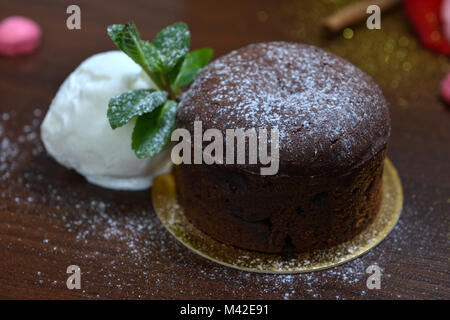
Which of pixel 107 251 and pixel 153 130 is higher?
pixel 153 130

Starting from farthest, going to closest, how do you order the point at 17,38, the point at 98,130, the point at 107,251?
the point at 17,38
the point at 98,130
the point at 107,251

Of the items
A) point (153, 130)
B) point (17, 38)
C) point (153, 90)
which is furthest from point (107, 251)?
point (17, 38)

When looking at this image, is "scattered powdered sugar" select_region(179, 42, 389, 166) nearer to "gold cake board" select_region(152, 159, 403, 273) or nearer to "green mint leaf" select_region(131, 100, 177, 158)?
"green mint leaf" select_region(131, 100, 177, 158)

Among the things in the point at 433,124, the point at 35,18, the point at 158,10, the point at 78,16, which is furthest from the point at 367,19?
the point at 35,18

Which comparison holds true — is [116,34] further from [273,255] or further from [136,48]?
[273,255]

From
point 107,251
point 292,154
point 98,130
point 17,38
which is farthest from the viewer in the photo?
point 17,38

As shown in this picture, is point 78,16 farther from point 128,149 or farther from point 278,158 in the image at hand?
point 278,158

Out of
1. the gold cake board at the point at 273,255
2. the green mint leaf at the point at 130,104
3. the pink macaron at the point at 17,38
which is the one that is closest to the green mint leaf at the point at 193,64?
the green mint leaf at the point at 130,104
